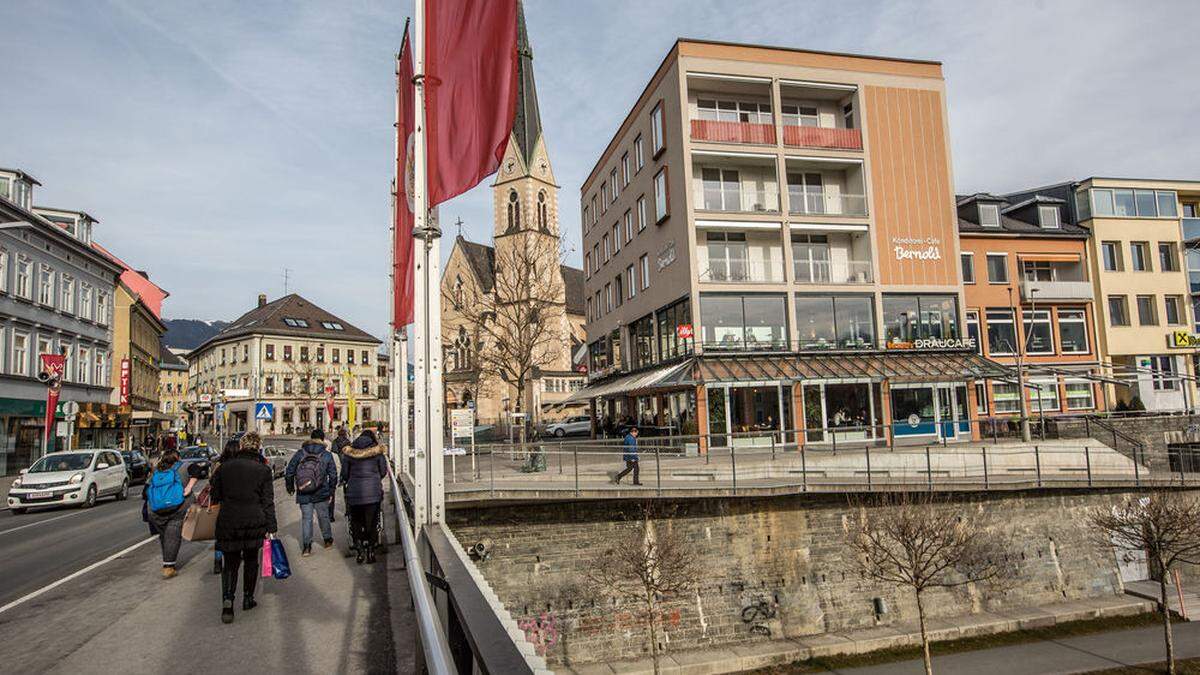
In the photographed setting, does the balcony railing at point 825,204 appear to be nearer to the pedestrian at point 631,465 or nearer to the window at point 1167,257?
the pedestrian at point 631,465

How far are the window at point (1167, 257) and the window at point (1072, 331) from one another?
6.32m

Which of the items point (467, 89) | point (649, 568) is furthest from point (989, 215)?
point (467, 89)

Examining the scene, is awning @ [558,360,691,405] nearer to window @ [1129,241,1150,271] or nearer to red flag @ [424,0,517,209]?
red flag @ [424,0,517,209]

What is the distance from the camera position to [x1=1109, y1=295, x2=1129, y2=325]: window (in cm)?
3666

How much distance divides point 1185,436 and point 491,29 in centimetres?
3454

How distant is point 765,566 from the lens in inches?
704

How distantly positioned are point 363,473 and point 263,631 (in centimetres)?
298

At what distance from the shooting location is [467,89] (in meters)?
5.80

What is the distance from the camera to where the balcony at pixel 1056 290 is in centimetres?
3497

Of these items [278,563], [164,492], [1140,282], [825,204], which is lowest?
[278,563]

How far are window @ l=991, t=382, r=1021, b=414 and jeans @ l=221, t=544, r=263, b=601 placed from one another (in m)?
33.4

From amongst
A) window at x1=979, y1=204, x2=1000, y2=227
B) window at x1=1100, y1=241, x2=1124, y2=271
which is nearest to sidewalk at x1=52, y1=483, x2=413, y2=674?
window at x1=979, y1=204, x2=1000, y2=227

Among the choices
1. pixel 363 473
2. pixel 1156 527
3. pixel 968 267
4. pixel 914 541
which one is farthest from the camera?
pixel 968 267

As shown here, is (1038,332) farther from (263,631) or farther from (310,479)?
(263,631)
